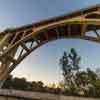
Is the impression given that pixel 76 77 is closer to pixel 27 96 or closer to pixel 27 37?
pixel 27 37

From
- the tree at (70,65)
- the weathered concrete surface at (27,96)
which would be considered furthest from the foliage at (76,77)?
the weathered concrete surface at (27,96)

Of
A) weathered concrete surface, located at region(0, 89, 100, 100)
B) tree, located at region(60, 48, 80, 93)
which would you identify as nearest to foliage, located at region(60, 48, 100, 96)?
tree, located at region(60, 48, 80, 93)

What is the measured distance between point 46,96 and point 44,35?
1571 centimetres

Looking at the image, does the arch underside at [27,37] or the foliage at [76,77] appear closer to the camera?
the arch underside at [27,37]

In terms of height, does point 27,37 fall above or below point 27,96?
above

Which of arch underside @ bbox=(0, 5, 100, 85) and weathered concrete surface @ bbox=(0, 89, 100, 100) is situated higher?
arch underside @ bbox=(0, 5, 100, 85)

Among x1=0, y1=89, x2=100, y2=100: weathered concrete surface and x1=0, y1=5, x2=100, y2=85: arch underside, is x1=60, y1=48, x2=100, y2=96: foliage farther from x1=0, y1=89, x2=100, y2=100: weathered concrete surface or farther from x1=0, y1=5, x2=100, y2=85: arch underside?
x1=0, y1=89, x2=100, y2=100: weathered concrete surface

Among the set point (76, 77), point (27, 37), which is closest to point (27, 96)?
point (27, 37)

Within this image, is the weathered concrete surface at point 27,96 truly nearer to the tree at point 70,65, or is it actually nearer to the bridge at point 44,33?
the bridge at point 44,33

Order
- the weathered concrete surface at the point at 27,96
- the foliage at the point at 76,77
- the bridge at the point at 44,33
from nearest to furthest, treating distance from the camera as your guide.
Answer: the weathered concrete surface at the point at 27,96
the bridge at the point at 44,33
the foliage at the point at 76,77

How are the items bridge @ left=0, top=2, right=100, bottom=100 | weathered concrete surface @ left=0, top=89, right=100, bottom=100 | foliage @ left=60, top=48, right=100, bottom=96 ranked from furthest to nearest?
foliage @ left=60, top=48, right=100, bottom=96 → bridge @ left=0, top=2, right=100, bottom=100 → weathered concrete surface @ left=0, top=89, right=100, bottom=100

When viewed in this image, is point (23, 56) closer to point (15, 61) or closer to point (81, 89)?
point (15, 61)

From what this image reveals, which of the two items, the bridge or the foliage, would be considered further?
the foliage

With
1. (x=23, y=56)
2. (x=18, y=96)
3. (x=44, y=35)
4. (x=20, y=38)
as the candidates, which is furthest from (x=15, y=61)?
(x=18, y=96)
